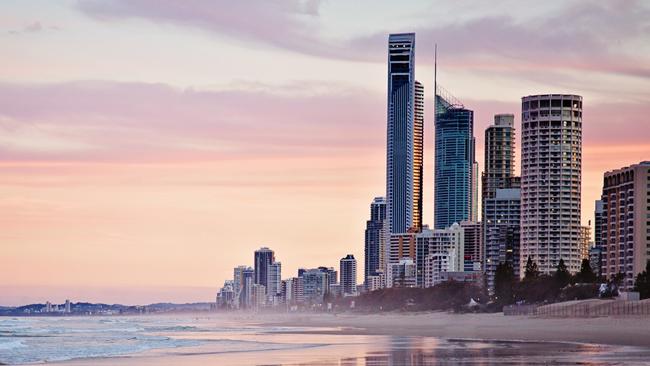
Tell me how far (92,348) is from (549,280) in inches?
5214

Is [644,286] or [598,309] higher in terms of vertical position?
[644,286]

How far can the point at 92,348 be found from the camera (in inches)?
3110

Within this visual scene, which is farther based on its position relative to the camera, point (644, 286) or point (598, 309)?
point (644, 286)

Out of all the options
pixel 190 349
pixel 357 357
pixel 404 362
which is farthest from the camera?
pixel 190 349

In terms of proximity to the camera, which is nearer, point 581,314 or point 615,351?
point 615,351

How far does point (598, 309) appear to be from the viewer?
10794 cm

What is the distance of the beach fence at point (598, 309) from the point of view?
328 feet

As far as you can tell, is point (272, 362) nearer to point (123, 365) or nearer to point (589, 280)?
point (123, 365)

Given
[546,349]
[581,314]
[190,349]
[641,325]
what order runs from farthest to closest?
[581,314] → [641,325] → [190,349] → [546,349]

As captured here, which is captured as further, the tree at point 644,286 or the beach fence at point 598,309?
the tree at point 644,286

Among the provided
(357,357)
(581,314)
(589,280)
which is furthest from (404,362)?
(589,280)

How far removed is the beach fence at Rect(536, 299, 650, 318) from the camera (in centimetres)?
9994

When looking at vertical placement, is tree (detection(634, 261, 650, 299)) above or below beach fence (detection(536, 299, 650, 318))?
above

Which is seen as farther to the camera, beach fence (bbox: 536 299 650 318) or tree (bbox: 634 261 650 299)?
tree (bbox: 634 261 650 299)
